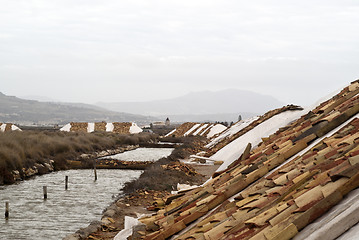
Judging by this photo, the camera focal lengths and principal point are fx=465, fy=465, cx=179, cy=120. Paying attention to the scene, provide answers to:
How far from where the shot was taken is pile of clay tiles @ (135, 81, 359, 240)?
3.06 m

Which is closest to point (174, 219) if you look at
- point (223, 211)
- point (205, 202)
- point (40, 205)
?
point (205, 202)

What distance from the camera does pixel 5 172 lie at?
18.7 m

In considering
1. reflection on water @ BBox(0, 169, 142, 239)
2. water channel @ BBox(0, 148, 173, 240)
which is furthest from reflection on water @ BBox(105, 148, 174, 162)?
reflection on water @ BBox(0, 169, 142, 239)

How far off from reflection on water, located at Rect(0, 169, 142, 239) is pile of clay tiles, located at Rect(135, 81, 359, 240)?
5.42 m

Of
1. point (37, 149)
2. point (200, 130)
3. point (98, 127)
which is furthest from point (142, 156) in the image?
point (98, 127)

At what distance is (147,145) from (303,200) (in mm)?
39246

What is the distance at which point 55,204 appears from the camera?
1364 cm

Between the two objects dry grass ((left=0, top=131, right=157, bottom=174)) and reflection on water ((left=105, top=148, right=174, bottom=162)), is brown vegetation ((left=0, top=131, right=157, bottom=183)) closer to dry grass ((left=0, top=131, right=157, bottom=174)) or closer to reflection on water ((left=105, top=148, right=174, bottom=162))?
dry grass ((left=0, top=131, right=157, bottom=174))

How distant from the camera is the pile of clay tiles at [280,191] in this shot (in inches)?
120

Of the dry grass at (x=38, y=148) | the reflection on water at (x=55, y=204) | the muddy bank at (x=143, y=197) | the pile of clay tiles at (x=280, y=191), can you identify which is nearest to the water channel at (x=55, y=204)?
the reflection on water at (x=55, y=204)

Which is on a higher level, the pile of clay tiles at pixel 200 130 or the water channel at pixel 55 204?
the pile of clay tiles at pixel 200 130

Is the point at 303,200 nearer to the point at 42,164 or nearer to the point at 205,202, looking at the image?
the point at 205,202

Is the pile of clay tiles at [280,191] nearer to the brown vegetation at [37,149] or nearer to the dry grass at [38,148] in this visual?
the brown vegetation at [37,149]

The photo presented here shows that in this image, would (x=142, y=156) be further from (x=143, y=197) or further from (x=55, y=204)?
(x=143, y=197)
